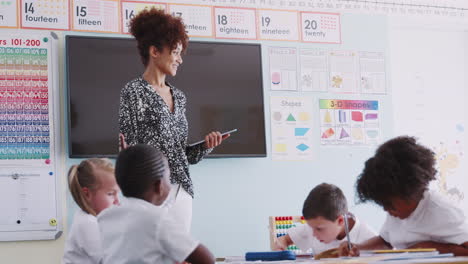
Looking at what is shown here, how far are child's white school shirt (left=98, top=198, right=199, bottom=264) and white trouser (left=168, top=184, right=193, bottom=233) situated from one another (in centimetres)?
86

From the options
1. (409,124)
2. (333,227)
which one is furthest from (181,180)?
(409,124)

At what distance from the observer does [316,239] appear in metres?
2.65

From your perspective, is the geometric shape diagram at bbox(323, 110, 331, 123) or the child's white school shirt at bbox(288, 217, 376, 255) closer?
the child's white school shirt at bbox(288, 217, 376, 255)

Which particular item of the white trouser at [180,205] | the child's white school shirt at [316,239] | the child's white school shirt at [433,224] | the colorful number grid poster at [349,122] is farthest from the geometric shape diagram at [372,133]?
the child's white school shirt at [433,224]

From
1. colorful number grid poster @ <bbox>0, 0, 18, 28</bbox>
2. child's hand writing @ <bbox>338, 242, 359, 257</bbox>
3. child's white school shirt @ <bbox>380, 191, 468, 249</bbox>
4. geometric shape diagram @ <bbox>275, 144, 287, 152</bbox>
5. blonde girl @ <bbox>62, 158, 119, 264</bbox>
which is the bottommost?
child's hand writing @ <bbox>338, 242, 359, 257</bbox>

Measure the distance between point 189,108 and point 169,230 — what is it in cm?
253

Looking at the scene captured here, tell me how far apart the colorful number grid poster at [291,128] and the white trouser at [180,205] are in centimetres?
181

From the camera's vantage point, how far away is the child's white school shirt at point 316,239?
7.82 ft

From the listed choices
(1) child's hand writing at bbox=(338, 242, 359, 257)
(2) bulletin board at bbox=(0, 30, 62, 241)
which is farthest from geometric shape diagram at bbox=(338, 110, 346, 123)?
(1) child's hand writing at bbox=(338, 242, 359, 257)

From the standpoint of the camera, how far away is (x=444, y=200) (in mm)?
1825

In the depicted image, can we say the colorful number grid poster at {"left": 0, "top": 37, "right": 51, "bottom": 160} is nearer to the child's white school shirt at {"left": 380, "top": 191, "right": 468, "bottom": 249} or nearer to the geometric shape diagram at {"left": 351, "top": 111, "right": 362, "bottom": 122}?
the geometric shape diagram at {"left": 351, "top": 111, "right": 362, "bottom": 122}

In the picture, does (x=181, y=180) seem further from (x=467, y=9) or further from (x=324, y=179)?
(x=467, y=9)

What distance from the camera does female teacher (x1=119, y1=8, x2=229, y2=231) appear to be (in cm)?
261

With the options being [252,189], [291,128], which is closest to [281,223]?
[252,189]
